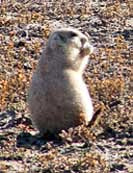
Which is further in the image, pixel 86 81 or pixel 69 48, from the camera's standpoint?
pixel 86 81

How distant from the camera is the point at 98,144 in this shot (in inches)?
299

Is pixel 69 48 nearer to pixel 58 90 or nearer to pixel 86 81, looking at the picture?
pixel 58 90

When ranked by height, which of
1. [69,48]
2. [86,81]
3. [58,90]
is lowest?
[86,81]

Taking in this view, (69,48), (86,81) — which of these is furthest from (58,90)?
(86,81)

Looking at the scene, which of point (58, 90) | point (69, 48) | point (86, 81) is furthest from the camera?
point (86, 81)

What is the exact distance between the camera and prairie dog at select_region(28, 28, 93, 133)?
7.57 meters

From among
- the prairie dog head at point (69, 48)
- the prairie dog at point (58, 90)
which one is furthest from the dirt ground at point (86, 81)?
the prairie dog head at point (69, 48)

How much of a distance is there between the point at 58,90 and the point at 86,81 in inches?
111

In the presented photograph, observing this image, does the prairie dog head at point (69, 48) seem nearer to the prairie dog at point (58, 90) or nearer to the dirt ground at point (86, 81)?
the prairie dog at point (58, 90)

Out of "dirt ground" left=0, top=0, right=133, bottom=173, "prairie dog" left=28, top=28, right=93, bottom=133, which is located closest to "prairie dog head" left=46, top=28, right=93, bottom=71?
"prairie dog" left=28, top=28, right=93, bottom=133

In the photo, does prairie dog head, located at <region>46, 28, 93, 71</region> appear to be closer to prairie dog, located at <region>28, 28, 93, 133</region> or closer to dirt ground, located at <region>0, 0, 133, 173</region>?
prairie dog, located at <region>28, 28, 93, 133</region>

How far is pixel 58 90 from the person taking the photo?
7539mm

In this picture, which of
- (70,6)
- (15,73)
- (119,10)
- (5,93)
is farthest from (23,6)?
(5,93)

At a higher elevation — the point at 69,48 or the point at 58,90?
the point at 69,48
